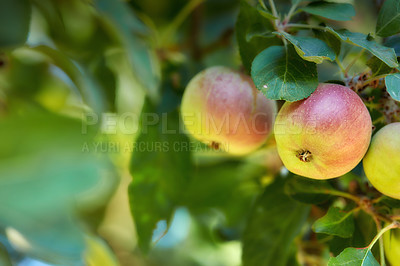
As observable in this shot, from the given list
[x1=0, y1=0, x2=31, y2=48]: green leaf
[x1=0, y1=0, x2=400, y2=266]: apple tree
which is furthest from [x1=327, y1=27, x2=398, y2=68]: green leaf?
[x1=0, y1=0, x2=31, y2=48]: green leaf

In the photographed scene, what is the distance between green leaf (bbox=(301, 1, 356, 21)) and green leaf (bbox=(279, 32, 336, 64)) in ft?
0.21

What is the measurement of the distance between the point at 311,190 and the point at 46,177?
1.50ft

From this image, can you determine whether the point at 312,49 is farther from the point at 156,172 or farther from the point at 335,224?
the point at 156,172

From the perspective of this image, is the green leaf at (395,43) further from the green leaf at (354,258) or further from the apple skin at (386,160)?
the green leaf at (354,258)

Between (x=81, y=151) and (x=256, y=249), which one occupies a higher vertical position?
(x=81, y=151)

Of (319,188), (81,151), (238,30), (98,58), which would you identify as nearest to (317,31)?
(238,30)

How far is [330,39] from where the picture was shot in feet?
2.02

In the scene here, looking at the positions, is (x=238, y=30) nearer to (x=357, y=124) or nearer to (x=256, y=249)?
(x=357, y=124)

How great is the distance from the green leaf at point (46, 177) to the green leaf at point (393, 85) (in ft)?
1.16

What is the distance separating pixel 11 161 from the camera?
39 centimetres

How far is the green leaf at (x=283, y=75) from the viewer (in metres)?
0.55

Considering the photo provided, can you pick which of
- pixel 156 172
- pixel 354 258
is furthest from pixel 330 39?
pixel 156 172

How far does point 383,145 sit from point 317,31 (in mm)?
189

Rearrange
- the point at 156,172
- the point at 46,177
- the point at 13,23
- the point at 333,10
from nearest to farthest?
the point at 46,177, the point at 333,10, the point at 13,23, the point at 156,172
